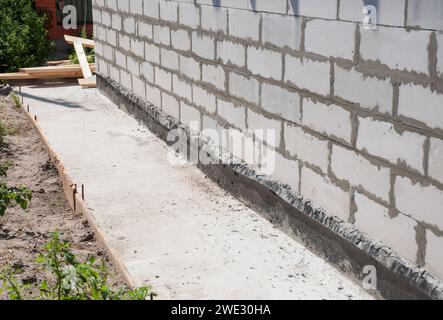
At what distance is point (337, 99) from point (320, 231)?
986mm

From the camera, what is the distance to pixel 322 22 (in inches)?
183

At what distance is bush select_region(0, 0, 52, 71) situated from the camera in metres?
13.0

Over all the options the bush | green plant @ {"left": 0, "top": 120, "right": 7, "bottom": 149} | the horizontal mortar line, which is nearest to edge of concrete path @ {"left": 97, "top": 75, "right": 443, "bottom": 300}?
the horizontal mortar line

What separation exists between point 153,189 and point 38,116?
3.99m

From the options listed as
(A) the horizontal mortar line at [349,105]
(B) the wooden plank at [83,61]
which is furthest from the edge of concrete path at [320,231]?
(B) the wooden plank at [83,61]

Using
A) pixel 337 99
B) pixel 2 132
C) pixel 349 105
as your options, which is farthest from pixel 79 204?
pixel 2 132

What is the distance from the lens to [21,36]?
13148 mm

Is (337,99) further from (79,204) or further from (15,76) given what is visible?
(15,76)

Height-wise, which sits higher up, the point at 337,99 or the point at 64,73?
the point at 337,99

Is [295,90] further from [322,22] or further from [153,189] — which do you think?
[153,189]

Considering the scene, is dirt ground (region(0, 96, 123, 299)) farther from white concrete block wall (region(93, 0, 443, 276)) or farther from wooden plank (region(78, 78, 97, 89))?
wooden plank (region(78, 78, 97, 89))

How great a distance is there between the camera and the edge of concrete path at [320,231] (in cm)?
397

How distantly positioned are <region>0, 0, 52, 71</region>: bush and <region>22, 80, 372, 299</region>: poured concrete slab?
506cm

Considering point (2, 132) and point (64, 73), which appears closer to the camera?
point (2, 132)
